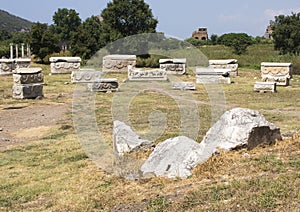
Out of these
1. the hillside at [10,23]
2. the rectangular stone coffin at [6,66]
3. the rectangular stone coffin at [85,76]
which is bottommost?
the rectangular stone coffin at [85,76]

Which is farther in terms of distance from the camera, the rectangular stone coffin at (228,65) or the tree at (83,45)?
the tree at (83,45)

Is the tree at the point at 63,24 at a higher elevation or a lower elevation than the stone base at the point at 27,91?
higher

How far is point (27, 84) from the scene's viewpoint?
13.9m

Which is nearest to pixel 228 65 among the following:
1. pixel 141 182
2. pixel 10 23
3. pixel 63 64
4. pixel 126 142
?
pixel 63 64

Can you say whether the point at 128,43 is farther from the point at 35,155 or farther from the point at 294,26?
the point at 35,155

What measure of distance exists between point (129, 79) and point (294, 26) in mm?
17533

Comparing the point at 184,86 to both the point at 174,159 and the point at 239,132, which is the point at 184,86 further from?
the point at 174,159

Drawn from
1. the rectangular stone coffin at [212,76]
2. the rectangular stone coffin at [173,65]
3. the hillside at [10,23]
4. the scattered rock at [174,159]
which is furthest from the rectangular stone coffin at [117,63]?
the hillside at [10,23]

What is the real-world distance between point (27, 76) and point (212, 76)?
26.8 feet

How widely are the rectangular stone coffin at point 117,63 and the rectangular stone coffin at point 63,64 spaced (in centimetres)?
159

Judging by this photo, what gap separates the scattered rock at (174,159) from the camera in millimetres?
5527

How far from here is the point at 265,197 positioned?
4.34 m

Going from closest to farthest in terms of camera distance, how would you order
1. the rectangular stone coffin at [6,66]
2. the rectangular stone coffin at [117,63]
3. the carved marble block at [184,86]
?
the carved marble block at [184,86] → the rectangular stone coffin at [6,66] → the rectangular stone coffin at [117,63]

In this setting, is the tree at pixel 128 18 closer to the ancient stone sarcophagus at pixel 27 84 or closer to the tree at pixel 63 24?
the ancient stone sarcophagus at pixel 27 84
